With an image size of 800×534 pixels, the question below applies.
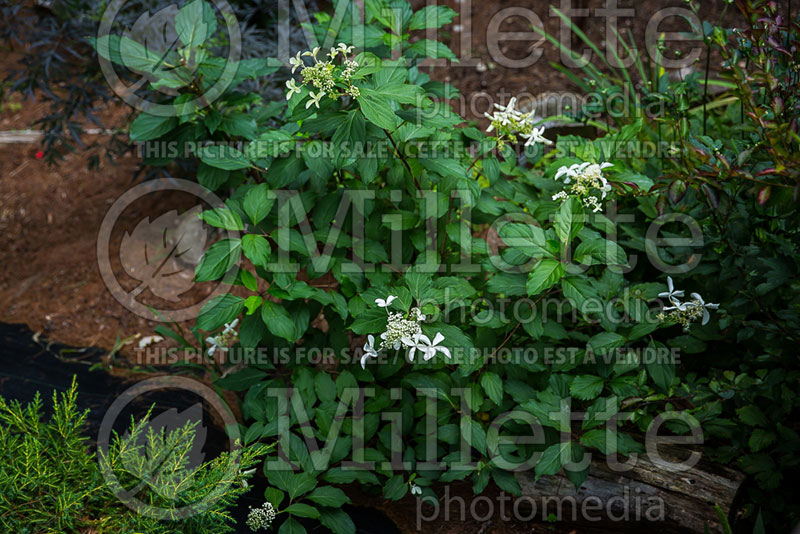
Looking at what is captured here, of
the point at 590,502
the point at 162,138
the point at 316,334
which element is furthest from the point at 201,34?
the point at 590,502

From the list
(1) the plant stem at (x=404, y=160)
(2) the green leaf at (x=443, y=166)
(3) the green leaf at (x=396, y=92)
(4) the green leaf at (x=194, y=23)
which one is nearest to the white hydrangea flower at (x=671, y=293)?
(2) the green leaf at (x=443, y=166)

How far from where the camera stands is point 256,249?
189 cm

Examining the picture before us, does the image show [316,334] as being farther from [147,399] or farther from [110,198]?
[110,198]

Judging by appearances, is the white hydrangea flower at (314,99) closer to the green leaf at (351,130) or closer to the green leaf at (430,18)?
the green leaf at (351,130)

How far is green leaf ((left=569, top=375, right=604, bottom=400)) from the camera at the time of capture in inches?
76.4

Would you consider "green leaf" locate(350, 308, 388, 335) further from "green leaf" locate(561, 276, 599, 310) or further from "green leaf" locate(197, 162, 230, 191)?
"green leaf" locate(197, 162, 230, 191)

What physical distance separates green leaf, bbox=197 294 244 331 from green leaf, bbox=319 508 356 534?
0.64 m

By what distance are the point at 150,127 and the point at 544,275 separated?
1295mm

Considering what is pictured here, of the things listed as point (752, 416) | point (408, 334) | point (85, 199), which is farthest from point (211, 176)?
point (85, 199)

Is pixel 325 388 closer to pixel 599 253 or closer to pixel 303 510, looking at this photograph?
pixel 303 510

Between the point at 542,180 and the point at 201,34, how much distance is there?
1.20 m

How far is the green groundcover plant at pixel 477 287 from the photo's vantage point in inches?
73.2

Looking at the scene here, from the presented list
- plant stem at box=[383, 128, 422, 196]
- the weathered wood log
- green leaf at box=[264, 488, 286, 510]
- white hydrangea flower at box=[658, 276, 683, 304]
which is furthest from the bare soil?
white hydrangea flower at box=[658, 276, 683, 304]

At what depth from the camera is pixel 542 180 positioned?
228 centimetres
